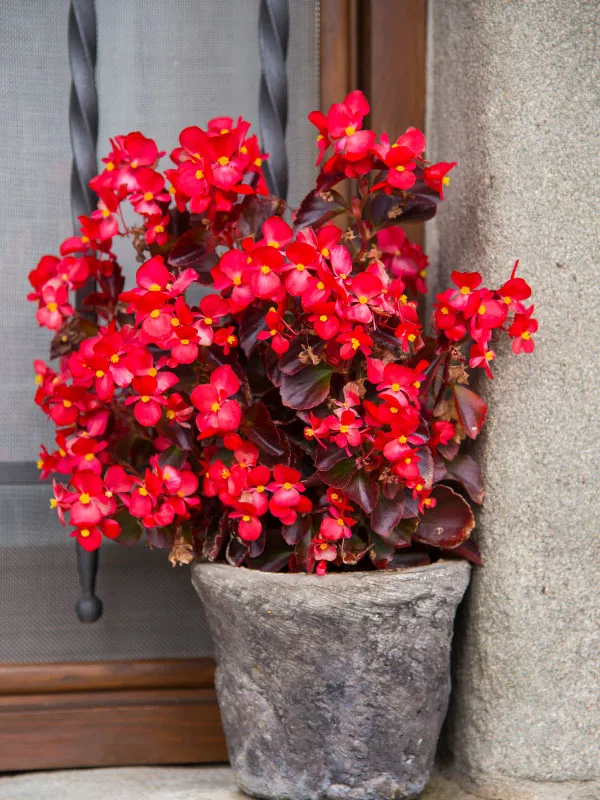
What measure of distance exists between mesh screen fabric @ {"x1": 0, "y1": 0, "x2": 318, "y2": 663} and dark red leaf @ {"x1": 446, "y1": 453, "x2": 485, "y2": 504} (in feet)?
1.56

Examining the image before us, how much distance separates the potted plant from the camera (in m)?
0.96

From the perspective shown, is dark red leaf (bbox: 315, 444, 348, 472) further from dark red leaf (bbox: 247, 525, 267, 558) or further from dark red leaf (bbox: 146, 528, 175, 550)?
dark red leaf (bbox: 146, 528, 175, 550)

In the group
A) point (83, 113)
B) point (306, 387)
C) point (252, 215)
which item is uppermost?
point (83, 113)

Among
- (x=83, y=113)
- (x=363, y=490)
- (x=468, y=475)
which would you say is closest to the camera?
(x=363, y=490)

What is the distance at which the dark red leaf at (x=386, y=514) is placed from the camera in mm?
982

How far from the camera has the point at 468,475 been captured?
108 centimetres

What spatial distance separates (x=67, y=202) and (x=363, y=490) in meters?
0.67

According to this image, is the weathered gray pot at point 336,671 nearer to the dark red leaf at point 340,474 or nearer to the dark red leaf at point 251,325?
the dark red leaf at point 340,474

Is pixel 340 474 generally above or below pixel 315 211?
below

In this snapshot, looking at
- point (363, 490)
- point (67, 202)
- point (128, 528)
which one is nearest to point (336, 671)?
point (363, 490)

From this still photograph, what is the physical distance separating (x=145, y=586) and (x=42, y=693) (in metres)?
0.23

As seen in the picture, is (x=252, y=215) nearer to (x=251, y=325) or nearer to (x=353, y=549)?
(x=251, y=325)

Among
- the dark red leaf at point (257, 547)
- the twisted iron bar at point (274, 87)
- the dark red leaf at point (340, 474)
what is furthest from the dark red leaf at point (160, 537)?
the twisted iron bar at point (274, 87)

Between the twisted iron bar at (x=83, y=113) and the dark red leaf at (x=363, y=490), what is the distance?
0.48 metres
